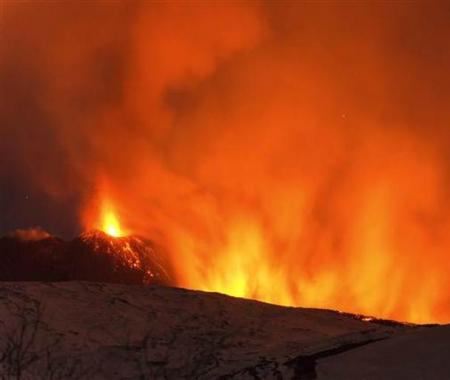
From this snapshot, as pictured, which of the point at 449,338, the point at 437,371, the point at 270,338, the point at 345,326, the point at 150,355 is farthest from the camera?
the point at 345,326

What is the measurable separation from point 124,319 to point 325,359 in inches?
766

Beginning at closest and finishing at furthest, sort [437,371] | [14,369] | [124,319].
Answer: [437,371], [14,369], [124,319]

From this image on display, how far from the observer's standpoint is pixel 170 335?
48062 millimetres

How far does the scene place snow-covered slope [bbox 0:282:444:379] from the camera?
3872 cm

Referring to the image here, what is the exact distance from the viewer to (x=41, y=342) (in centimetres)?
4541

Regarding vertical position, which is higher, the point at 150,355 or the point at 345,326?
the point at 345,326

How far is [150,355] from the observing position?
44.3 metres

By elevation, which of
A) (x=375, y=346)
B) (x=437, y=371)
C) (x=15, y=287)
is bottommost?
(x=437, y=371)

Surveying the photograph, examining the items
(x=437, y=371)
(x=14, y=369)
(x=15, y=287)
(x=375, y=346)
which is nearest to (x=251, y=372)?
(x=375, y=346)

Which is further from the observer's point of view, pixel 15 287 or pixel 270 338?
pixel 15 287

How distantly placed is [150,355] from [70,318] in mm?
8671

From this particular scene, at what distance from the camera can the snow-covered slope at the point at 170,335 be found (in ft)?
127

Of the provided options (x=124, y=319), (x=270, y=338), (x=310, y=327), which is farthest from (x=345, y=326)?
(x=124, y=319)

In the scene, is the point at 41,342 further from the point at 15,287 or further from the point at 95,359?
the point at 15,287
